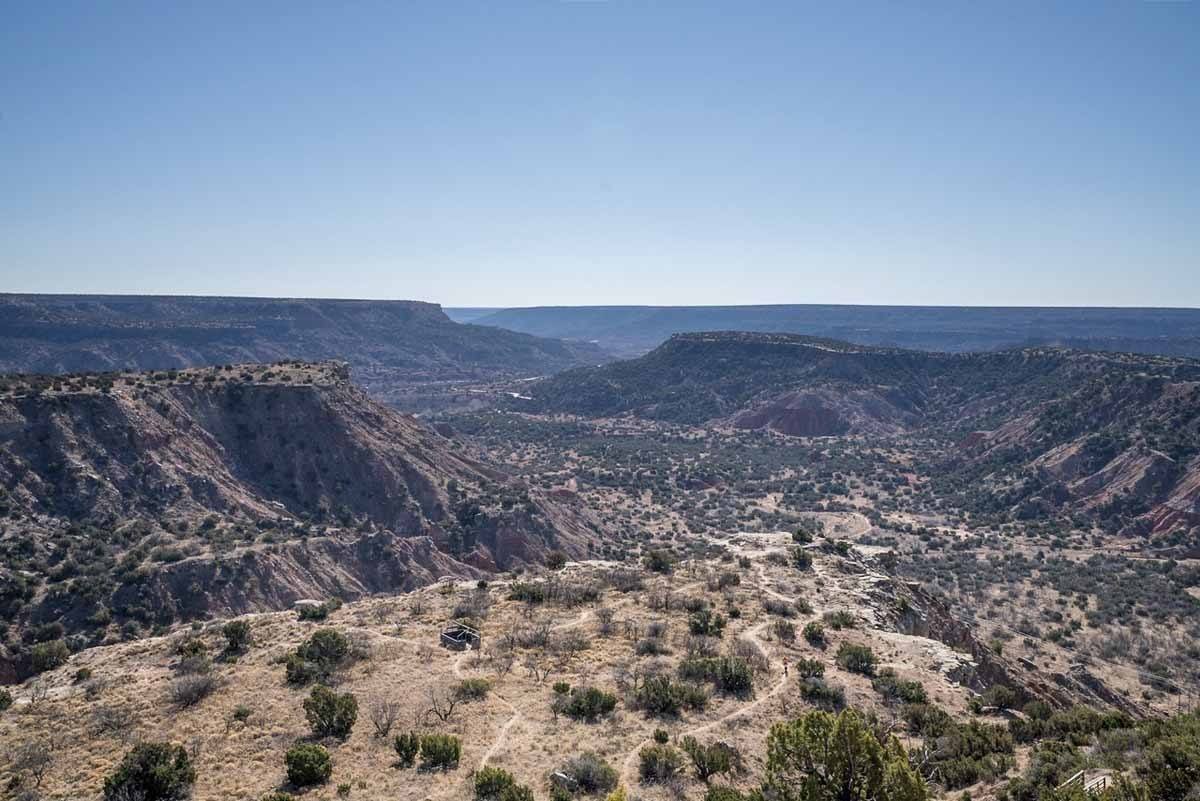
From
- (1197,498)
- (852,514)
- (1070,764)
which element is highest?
(1070,764)

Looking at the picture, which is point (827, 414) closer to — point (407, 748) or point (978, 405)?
point (978, 405)

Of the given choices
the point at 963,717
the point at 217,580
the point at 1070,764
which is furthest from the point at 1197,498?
the point at 217,580

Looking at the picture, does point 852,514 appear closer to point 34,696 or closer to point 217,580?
point 217,580

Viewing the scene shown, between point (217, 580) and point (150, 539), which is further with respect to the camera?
point (150, 539)

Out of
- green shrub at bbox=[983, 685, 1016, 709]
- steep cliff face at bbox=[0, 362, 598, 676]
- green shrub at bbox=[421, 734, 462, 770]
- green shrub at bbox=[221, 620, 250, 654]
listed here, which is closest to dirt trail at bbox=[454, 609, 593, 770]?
green shrub at bbox=[421, 734, 462, 770]

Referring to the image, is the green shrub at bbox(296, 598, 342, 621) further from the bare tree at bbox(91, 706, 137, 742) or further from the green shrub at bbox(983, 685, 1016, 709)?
the green shrub at bbox(983, 685, 1016, 709)

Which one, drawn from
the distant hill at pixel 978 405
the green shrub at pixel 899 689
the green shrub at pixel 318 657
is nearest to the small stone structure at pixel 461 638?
the green shrub at pixel 318 657
